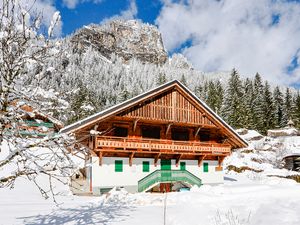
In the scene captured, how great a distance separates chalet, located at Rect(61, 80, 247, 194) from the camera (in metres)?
22.0

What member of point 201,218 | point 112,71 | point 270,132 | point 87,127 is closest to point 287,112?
point 270,132

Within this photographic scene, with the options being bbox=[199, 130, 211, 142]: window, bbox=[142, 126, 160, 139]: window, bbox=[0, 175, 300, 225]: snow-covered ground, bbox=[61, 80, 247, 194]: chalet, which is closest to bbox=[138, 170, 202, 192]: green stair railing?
bbox=[61, 80, 247, 194]: chalet

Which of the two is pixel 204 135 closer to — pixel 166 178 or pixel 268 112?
pixel 166 178

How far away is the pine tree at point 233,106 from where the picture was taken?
2653 inches

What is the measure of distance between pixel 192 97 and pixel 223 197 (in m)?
11.8

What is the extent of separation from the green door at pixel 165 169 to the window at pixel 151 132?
2.08 m

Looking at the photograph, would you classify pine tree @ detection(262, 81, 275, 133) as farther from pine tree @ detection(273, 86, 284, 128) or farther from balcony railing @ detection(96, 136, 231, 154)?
balcony railing @ detection(96, 136, 231, 154)

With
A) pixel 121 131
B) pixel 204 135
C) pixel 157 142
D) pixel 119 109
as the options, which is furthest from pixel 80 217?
pixel 204 135

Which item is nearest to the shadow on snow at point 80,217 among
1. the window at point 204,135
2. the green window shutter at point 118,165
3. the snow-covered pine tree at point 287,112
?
the green window shutter at point 118,165

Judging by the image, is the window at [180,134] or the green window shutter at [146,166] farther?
the window at [180,134]

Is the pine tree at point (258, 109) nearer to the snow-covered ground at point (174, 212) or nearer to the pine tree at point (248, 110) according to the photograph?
the pine tree at point (248, 110)

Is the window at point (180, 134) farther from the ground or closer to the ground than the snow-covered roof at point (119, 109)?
closer to the ground

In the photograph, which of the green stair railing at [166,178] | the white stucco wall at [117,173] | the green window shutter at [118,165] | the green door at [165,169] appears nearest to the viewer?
the white stucco wall at [117,173]

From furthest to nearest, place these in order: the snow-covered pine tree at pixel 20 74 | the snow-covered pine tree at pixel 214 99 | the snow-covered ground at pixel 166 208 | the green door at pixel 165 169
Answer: the snow-covered pine tree at pixel 214 99, the green door at pixel 165 169, the snow-covered ground at pixel 166 208, the snow-covered pine tree at pixel 20 74
